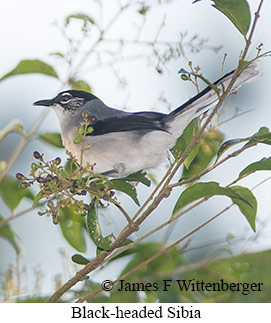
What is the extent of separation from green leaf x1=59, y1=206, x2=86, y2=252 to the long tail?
79 centimetres

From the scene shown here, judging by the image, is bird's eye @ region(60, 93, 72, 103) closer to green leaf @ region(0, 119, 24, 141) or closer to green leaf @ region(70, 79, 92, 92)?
green leaf @ region(70, 79, 92, 92)

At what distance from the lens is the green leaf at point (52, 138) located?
3.30 metres

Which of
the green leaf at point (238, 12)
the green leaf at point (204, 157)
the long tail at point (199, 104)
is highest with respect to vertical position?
the green leaf at point (238, 12)

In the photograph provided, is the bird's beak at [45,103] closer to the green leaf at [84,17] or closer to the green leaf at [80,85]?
the green leaf at [80,85]

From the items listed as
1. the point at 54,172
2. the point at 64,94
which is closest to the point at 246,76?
the point at 54,172

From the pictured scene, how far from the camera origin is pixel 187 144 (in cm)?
278

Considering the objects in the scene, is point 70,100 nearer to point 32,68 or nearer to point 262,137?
point 32,68

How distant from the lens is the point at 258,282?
276 centimetres

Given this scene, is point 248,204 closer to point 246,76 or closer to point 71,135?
point 246,76

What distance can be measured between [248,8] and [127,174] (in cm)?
151

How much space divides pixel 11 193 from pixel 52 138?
42 centimetres

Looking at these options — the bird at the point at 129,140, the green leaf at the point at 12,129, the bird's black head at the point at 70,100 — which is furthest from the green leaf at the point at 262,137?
the bird's black head at the point at 70,100

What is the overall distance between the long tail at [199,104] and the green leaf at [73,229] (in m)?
0.79

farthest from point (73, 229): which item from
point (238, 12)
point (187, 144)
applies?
point (238, 12)
